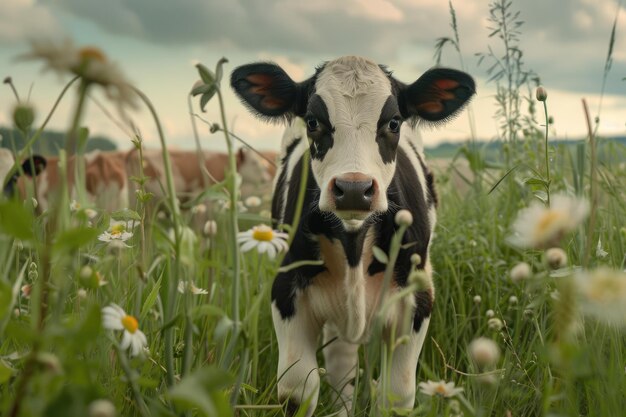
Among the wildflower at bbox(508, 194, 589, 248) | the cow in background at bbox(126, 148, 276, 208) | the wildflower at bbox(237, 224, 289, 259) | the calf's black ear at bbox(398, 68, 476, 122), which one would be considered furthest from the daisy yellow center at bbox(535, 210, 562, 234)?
the cow in background at bbox(126, 148, 276, 208)

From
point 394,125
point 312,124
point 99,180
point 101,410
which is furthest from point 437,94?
point 99,180

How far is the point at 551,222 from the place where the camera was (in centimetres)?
153

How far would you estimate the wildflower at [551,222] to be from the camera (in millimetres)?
1519

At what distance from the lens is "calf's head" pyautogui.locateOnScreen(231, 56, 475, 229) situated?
9.15 feet

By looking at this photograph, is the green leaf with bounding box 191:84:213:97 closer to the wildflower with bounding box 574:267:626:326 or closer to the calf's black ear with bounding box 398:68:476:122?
the wildflower with bounding box 574:267:626:326

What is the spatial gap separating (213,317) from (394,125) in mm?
1159

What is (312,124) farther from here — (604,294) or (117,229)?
(604,294)

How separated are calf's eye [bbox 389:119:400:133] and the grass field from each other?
2.43 feet

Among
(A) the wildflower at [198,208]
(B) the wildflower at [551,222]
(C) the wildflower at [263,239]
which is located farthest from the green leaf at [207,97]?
(B) the wildflower at [551,222]

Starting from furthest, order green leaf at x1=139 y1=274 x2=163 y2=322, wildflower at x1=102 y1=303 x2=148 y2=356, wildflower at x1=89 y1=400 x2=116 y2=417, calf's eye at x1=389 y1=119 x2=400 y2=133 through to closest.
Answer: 1. calf's eye at x1=389 y1=119 x2=400 y2=133
2. green leaf at x1=139 y1=274 x2=163 y2=322
3. wildflower at x1=102 y1=303 x2=148 y2=356
4. wildflower at x1=89 y1=400 x2=116 y2=417

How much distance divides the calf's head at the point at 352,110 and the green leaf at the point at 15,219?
4.96 feet

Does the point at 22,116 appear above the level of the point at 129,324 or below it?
above

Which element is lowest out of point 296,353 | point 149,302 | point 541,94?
point 296,353

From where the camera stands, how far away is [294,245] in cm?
328
